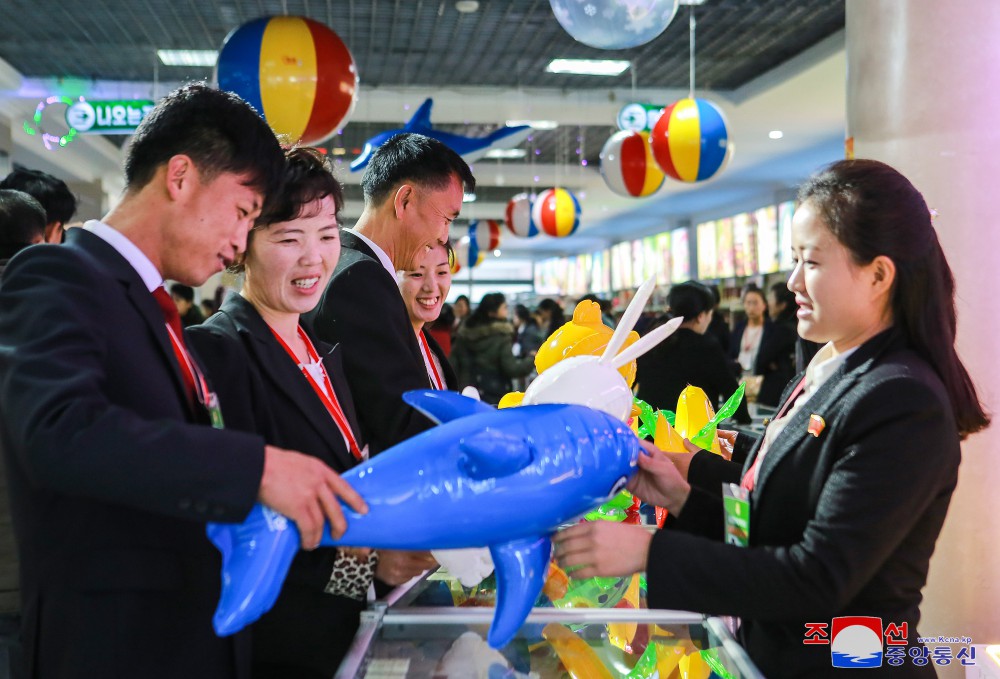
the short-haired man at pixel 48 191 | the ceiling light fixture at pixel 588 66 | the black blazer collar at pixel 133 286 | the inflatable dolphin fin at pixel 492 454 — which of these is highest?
the ceiling light fixture at pixel 588 66

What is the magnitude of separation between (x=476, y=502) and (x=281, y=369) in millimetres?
640

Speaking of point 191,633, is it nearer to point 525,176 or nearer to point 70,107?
point 70,107

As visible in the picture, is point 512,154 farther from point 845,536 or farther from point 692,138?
point 845,536

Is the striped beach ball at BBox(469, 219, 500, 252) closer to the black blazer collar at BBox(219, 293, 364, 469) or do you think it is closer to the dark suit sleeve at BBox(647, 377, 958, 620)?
the black blazer collar at BBox(219, 293, 364, 469)

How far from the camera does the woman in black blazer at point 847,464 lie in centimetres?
117

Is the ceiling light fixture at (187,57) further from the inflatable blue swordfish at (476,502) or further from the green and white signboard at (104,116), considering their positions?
the inflatable blue swordfish at (476,502)

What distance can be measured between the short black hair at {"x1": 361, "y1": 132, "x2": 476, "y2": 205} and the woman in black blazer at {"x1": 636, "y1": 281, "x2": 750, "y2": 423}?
89.3 inches

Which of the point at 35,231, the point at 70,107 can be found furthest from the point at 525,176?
the point at 35,231

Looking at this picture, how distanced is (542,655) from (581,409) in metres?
0.51

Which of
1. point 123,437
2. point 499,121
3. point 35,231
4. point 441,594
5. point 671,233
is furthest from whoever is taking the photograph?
point 671,233

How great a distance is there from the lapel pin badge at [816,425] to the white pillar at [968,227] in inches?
72.2

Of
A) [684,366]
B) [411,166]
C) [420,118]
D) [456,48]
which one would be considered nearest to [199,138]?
[411,166]

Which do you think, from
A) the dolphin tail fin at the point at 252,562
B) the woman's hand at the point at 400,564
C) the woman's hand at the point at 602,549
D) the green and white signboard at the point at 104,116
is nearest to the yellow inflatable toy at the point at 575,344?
the woman's hand at the point at 400,564

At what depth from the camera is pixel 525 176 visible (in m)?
14.9
